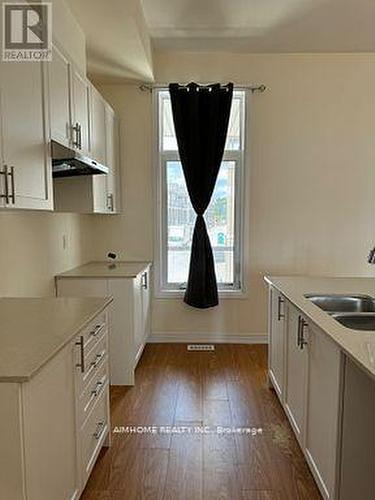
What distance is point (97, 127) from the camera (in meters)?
3.25

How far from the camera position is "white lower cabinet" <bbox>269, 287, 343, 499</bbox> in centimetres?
166

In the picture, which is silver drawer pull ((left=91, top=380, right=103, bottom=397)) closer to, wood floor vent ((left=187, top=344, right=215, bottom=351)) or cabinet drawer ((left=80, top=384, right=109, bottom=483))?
cabinet drawer ((left=80, top=384, right=109, bottom=483))

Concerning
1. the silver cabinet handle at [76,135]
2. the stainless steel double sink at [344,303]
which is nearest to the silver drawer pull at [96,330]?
the silver cabinet handle at [76,135]

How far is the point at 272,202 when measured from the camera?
13.8 feet

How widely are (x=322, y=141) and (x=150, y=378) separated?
9.65ft

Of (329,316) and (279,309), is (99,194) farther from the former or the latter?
(329,316)

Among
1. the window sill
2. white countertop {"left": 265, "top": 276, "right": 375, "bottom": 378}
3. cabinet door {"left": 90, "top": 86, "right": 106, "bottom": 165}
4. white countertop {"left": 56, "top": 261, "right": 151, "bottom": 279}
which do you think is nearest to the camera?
white countertop {"left": 265, "top": 276, "right": 375, "bottom": 378}

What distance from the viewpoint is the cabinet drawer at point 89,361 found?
1.81 m

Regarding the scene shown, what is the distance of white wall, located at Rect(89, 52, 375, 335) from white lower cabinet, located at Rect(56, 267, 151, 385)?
1.11 meters

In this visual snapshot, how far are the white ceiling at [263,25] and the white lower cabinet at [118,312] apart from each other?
2.26 m

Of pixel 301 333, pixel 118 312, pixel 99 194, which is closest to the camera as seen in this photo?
pixel 301 333

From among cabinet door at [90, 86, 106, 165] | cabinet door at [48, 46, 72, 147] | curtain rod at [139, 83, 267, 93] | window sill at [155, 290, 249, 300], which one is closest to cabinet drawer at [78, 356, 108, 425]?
cabinet door at [48, 46, 72, 147]

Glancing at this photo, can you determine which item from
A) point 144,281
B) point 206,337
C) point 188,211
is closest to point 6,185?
point 144,281

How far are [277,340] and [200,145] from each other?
214cm
